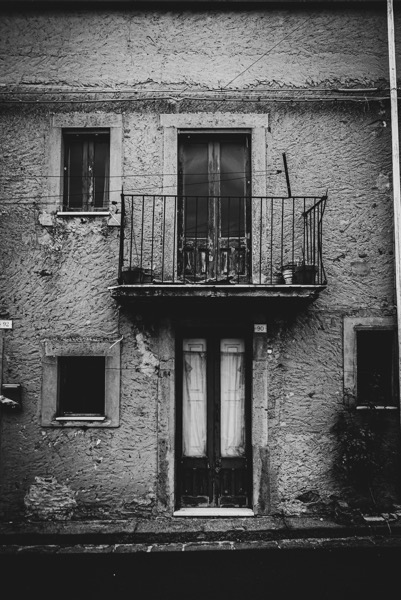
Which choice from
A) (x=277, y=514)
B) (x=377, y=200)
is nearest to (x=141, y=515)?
(x=277, y=514)

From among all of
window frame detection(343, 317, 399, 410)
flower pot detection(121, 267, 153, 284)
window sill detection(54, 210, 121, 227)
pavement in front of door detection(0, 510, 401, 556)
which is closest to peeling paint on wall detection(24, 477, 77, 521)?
pavement in front of door detection(0, 510, 401, 556)

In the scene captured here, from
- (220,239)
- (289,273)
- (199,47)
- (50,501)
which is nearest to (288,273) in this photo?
(289,273)

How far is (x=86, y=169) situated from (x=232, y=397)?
4.03 meters

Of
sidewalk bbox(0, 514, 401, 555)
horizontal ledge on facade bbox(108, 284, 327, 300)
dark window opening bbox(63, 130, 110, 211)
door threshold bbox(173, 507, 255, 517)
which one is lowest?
sidewalk bbox(0, 514, 401, 555)

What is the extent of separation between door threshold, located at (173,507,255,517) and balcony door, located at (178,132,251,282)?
10.7 feet

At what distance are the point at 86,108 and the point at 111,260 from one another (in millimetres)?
2265

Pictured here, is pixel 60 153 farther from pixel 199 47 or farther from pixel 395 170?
pixel 395 170

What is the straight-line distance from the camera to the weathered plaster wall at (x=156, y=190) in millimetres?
6652

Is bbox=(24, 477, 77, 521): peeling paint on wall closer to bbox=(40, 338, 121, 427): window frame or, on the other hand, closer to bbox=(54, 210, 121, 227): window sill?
bbox=(40, 338, 121, 427): window frame

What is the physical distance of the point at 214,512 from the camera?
21.7 ft

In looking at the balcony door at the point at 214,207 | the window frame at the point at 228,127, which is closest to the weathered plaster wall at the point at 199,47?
the window frame at the point at 228,127

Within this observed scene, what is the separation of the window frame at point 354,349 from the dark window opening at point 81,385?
11.4ft

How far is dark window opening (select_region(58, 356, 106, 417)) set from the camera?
6.86 meters

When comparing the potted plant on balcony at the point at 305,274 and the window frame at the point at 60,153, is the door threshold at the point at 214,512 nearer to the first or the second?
the potted plant on balcony at the point at 305,274
